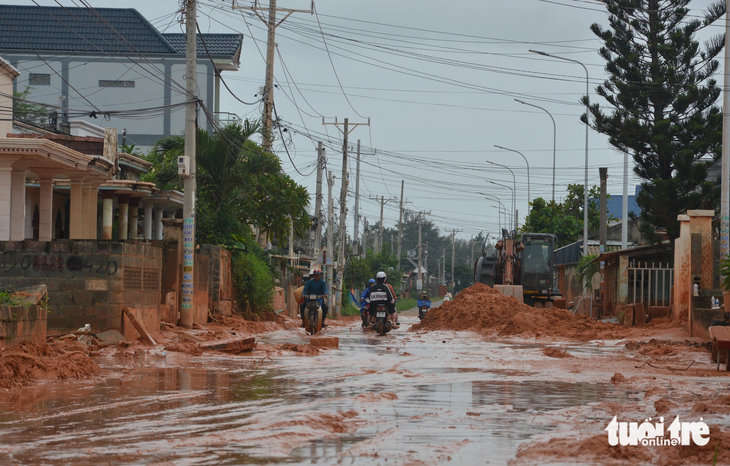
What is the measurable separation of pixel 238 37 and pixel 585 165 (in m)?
25.3

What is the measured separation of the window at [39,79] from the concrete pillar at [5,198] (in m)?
33.2

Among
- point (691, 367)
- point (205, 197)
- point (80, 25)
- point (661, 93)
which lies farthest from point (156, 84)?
point (691, 367)

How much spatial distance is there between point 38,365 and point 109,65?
43.3 m

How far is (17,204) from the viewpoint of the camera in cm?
2114

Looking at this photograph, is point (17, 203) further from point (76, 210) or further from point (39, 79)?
point (39, 79)

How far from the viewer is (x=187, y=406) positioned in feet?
26.7

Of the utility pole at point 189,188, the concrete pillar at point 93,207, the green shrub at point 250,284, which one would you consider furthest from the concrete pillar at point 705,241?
the concrete pillar at point 93,207

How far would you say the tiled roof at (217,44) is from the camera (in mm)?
50562

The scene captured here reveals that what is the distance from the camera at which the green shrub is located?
26703 millimetres

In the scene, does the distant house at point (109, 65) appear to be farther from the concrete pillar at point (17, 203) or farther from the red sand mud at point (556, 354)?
the red sand mud at point (556, 354)

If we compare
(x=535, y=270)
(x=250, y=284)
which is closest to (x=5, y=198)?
(x=250, y=284)

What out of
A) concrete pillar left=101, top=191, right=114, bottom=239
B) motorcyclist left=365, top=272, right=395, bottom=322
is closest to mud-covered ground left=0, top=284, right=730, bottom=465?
motorcyclist left=365, top=272, right=395, bottom=322

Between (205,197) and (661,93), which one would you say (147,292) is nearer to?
(205,197)

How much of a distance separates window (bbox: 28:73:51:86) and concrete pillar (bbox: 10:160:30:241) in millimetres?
32145
